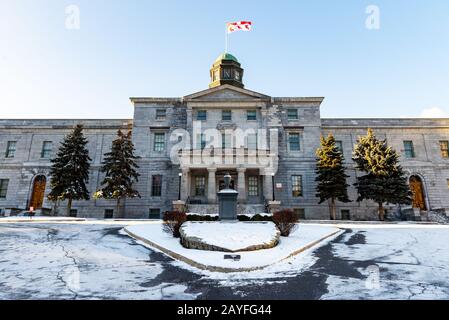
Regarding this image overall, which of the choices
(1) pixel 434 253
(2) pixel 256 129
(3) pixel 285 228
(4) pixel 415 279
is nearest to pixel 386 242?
(1) pixel 434 253

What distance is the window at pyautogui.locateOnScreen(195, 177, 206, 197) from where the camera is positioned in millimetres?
25575

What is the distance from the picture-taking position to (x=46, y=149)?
29531 mm

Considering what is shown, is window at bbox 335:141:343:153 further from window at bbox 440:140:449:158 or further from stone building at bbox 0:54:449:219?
window at bbox 440:140:449:158

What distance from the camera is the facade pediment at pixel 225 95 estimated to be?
28.4 meters

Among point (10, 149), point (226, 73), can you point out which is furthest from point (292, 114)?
point (10, 149)

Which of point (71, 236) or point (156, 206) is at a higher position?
point (156, 206)

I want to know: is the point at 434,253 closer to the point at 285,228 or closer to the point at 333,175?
the point at 285,228

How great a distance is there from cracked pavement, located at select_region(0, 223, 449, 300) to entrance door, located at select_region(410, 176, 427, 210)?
20253 mm

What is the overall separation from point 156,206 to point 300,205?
14346 millimetres

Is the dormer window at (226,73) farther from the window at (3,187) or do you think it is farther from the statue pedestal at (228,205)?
the window at (3,187)

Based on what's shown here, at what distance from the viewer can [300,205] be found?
25.8m

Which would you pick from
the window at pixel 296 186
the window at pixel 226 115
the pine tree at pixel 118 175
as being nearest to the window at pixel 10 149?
the pine tree at pixel 118 175

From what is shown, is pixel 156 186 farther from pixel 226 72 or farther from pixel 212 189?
pixel 226 72

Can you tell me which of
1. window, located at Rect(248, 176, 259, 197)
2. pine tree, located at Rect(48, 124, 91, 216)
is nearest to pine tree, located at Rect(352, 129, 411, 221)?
window, located at Rect(248, 176, 259, 197)
